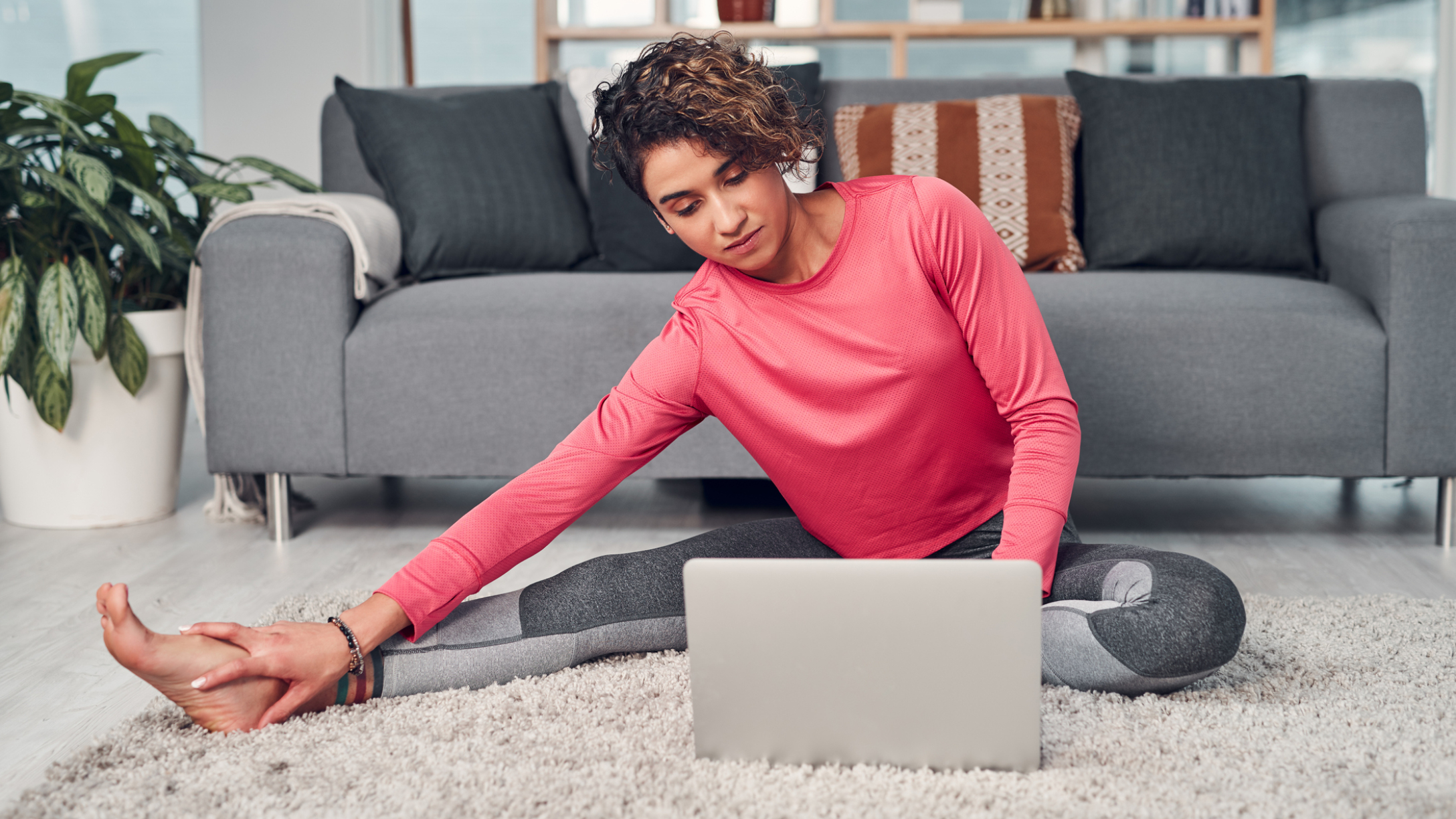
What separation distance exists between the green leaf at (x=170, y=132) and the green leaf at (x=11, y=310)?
0.40 metres

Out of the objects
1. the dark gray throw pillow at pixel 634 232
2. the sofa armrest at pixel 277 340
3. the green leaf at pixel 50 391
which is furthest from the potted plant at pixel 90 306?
the dark gray throw pillow at pixel 634 232

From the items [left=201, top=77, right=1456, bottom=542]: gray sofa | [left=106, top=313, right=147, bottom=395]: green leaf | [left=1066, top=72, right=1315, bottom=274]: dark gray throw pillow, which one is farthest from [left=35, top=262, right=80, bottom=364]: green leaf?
[left=1066, top=72, right=1315, bottom=274]: dark gray throw pillow

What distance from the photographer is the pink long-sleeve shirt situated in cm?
109

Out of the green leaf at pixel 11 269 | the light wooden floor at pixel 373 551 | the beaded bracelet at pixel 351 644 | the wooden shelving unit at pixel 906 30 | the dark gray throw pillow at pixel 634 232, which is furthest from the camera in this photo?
the wooden shelving unit at pixel 906 30

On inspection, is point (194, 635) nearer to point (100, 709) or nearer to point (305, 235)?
point (100, 709)

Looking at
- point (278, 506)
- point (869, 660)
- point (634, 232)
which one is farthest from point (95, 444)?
point (869, 660)

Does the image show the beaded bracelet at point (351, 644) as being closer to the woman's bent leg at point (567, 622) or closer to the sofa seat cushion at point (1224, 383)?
the woman's bent leg at point (567, 622)

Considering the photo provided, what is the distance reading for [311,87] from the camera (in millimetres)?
3654

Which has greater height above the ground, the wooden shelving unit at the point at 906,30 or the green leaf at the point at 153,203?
the wooden shelving unit at the point at 906,30

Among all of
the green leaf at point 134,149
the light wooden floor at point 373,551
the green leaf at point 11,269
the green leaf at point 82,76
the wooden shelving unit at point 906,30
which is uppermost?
the wooden shelving unit at point 906,30

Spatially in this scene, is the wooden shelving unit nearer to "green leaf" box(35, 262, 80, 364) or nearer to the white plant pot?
the white plant pot

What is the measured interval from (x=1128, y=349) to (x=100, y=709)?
1546mm

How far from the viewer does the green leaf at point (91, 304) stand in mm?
1884

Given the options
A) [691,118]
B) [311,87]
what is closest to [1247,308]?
[691,118]
